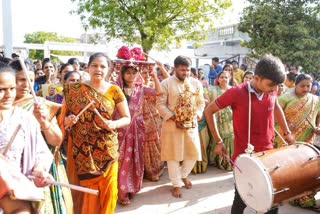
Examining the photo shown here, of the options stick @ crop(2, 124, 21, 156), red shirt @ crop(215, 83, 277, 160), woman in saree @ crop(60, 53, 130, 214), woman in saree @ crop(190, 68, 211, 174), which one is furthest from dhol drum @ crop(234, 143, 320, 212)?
woman in saree @ crop(190, 68, 211, 174)

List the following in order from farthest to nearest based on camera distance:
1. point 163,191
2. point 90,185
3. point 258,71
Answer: point 163,191, point 90,185, point 258,71

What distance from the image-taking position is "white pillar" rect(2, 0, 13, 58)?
6.49 meters

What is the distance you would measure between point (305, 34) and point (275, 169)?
14.9 meters

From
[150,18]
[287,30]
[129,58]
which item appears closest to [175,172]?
[129,58]

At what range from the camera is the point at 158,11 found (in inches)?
531

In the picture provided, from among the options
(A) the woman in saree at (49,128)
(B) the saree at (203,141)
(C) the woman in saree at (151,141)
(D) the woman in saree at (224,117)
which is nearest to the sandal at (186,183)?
(C) the woman in saree at (151,141)

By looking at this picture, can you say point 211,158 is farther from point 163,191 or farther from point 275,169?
point 275,169

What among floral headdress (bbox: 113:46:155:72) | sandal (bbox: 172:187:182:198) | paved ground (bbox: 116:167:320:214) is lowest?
paved ground (bbox: 116:167:320:214)

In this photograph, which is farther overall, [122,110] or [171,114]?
[171,114]

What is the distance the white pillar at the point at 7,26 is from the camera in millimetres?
6492

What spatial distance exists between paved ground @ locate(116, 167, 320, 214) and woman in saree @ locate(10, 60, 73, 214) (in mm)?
1385

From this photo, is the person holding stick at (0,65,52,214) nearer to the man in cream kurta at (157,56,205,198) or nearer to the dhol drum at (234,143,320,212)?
the dhol drum at (234,143,320,212)

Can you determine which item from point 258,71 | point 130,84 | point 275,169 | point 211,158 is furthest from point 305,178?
point 211,158

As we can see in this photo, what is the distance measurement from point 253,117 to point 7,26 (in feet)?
18.2
